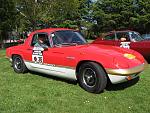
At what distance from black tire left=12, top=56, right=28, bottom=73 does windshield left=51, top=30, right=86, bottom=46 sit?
67.9 inches

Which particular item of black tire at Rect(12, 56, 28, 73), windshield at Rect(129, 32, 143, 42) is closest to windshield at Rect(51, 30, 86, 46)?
black tire at Rect(12, 56, 28, 73)

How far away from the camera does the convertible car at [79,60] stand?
641 cm

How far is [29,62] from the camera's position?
8.66 m

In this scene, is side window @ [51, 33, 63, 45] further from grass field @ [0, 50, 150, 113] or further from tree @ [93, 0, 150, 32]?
tree @ [93, 0, 150, 32]

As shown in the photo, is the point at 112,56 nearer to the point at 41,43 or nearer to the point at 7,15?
the point at 41,43

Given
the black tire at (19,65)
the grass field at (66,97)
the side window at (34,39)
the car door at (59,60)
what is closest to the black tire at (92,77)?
the grass field at (66,97)

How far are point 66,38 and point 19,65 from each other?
2.22m

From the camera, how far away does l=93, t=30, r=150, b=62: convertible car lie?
1085 centimetres

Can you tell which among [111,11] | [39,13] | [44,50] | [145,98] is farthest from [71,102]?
[111,11]

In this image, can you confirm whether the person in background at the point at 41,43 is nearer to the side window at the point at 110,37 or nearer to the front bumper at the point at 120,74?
the front bumper at the point at 120,74

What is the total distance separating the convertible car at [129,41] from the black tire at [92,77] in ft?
15.0

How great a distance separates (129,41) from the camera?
11.9 metres

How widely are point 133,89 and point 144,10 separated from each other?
1529 inches

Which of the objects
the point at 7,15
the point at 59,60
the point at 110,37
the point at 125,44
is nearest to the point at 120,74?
the point at 59,60
